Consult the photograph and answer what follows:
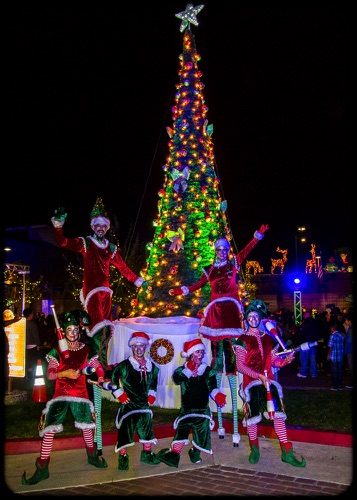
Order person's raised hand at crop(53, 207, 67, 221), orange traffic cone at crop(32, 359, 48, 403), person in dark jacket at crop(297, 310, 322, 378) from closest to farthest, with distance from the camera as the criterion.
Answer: person's raised hand at crop(53, 207, 67, 221) < orange traffic cone at crop(32, 359, 48, 403) < person in dark jacket at crop(297, 310, 322, 378)

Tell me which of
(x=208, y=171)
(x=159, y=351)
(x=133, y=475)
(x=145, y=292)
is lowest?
(x=133, y=475)

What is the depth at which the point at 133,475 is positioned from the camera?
5473mm

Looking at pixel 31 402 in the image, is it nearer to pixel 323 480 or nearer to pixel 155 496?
pixel 155 496

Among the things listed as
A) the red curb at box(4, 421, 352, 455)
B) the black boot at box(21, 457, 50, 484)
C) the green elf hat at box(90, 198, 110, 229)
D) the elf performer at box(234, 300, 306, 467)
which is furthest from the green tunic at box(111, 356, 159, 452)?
the green elf hat at box(90, 198, 110, 229)

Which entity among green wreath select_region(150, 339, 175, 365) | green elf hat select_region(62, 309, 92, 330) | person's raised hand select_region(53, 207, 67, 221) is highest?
person's raised hand select_region(53, 207, 67, 221)

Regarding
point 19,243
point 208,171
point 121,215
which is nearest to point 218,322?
point 208,171

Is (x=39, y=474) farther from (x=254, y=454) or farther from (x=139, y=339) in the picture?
(x=254, y=454)

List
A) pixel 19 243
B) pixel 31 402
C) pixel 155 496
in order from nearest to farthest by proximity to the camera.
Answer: pixel 155 496 → pixel 31 402 → pixel 19 243

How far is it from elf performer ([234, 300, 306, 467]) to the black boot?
7.86ft

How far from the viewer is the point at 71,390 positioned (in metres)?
5.58

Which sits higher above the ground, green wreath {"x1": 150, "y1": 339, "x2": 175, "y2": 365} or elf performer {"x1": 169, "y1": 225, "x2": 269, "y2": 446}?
elf performer {"x1": 169, "y1": 225, "x2": 269, "y2": 446}

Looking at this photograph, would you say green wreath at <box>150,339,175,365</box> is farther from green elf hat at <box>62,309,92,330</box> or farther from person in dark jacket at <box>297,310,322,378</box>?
person in dark jacket at <box>297,310,322,378</box>

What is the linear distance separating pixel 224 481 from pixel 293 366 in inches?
446

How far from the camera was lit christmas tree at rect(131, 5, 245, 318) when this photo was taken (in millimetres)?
10125
